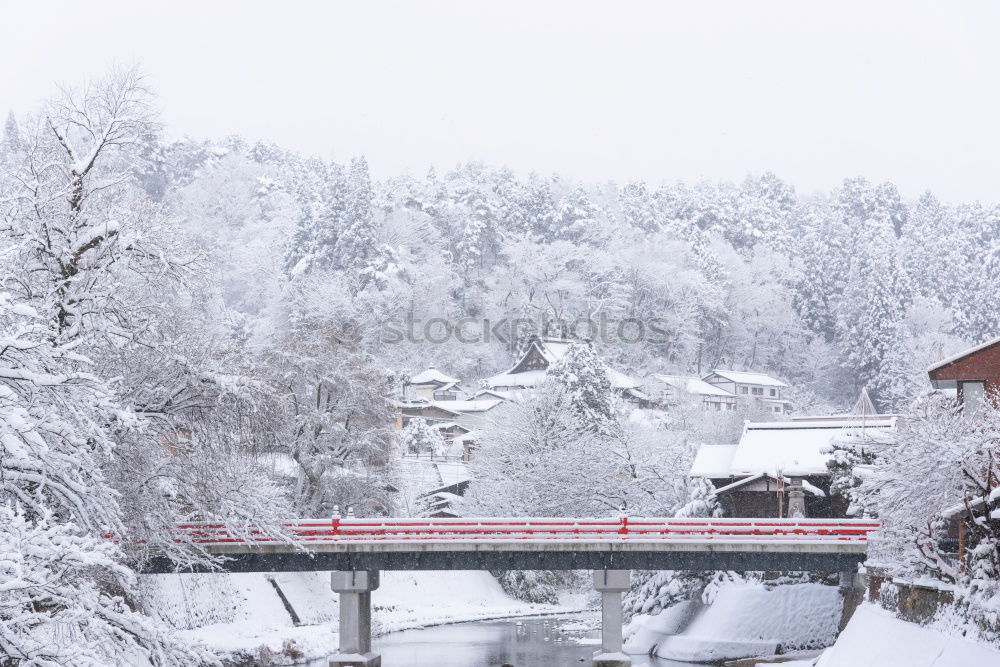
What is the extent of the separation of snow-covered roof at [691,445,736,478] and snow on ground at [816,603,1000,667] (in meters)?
18.2

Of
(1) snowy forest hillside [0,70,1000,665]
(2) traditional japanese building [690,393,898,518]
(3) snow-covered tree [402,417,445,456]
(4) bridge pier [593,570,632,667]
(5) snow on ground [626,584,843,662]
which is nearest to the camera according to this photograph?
(1) snowy forest hillside [0,70,1000,665]

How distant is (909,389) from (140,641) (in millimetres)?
94985

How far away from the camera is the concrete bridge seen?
119 feet

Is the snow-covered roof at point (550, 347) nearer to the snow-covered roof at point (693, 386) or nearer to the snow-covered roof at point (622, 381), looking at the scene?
the snow-covered roof at point (622, 381)

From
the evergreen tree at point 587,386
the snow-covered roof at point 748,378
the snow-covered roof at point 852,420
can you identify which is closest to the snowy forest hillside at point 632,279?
the snow-covered roof at point 748,378

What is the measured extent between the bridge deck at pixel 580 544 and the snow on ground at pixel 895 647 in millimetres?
3429

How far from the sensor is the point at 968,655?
75.7 ft

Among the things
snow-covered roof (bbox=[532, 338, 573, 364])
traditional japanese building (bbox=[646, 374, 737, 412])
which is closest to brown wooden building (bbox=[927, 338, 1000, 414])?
traditional japanese building (bbox=[646, 374, 737, 412])

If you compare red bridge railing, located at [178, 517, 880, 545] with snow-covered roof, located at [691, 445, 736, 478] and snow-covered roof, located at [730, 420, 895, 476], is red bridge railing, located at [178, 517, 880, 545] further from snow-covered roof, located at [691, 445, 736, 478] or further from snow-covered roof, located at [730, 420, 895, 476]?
snow-covered roof, located at [691, 445, 736, 478]

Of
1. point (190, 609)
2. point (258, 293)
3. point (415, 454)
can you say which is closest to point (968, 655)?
point (190, 609)

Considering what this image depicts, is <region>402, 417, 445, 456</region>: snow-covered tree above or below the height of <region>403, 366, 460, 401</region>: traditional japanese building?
below

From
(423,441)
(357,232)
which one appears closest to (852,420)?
(423,441)

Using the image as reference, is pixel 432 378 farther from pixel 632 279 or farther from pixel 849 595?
pixel 849 595

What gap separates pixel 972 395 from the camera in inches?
1272
